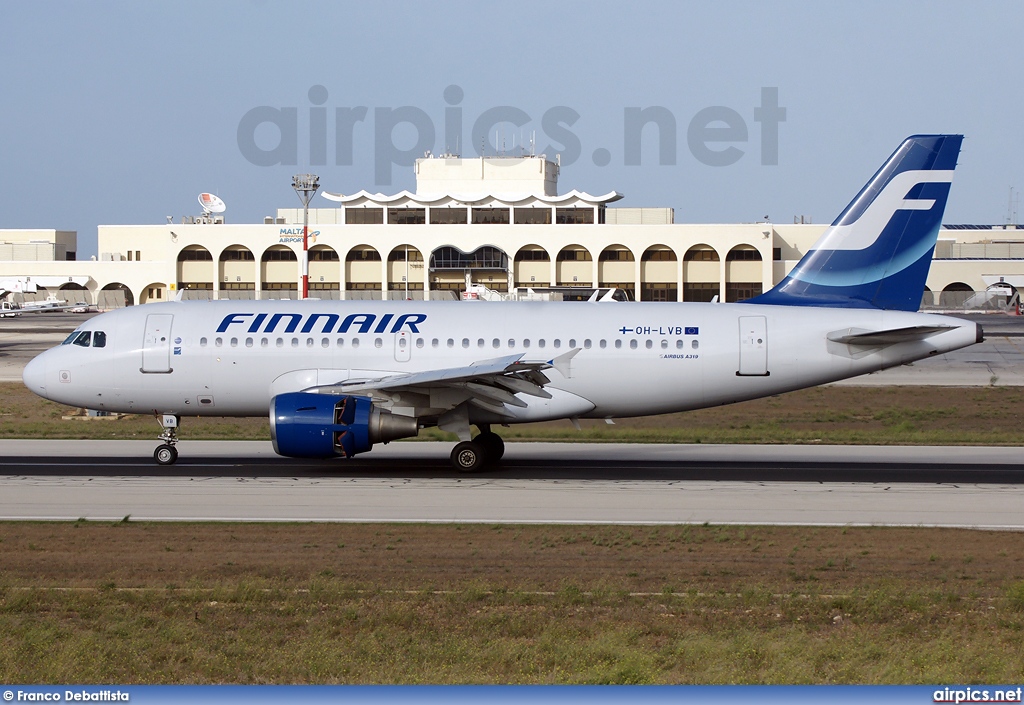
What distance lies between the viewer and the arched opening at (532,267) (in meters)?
123

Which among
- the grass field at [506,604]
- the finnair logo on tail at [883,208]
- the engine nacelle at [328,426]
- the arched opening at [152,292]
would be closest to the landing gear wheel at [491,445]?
the engine nacelle at [328,426]

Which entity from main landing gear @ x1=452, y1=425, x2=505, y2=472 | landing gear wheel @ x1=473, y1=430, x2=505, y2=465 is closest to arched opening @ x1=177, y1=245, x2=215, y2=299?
landing gear wheel @ x1=473, y1=430, x2=505, y2=465

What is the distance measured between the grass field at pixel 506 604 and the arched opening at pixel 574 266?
103450mm

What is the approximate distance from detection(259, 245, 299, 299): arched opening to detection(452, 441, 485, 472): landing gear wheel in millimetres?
99691

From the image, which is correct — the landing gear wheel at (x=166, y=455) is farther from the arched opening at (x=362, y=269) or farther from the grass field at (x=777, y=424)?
the arched opening at (x=362, y=269)

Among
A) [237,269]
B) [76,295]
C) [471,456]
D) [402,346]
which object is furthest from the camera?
[76,295]

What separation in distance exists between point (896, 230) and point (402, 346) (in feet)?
42.2

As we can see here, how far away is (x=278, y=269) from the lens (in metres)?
124

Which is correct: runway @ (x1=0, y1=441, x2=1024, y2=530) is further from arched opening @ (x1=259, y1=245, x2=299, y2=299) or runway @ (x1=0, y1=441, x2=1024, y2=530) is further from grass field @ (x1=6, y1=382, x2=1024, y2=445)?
arched opening @ (x1=259, y1=245, x2=299, y2=299)

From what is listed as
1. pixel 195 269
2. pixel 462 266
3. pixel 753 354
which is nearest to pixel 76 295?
pixel 195 269

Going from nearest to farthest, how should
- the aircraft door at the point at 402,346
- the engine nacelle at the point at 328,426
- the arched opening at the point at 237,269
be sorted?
the engine nacelle at the point at 328,426 < the aircraft door at the point at 402,346 < the arched opening at the point at 237,269

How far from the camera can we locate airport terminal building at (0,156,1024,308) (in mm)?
122250

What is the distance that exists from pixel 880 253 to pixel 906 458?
18.9ft

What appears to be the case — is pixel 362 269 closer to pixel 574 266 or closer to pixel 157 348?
pixel 574 266
